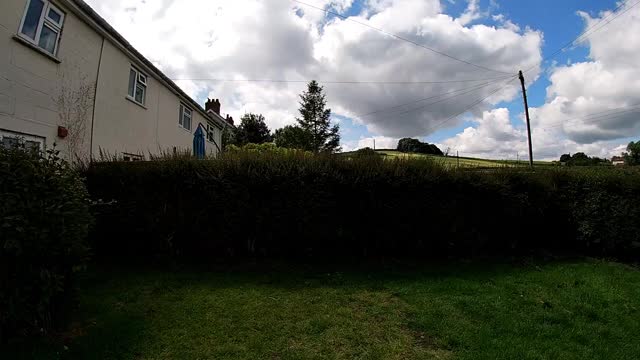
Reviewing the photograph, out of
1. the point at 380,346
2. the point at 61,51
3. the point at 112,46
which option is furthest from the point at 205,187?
Result: the point at 112,46

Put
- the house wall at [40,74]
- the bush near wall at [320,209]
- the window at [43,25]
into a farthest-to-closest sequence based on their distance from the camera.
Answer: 1. the window at [43,25]
2. the house wall at [40,74]
3. the bush near wall at [320,209]

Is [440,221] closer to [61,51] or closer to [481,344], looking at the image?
[481,344]

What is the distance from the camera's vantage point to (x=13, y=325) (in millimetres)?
3355

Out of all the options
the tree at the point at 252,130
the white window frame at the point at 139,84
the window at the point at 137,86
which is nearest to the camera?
the white window frame at the point at 139,84

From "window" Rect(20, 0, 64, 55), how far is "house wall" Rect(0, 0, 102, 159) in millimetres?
158

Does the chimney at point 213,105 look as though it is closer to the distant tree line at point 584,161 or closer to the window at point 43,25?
the window at point 43,25

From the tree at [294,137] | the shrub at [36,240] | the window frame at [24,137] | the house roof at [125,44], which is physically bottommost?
the shrub at [36,240]

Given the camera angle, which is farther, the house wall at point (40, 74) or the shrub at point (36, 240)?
the house wall at point (40, 74)

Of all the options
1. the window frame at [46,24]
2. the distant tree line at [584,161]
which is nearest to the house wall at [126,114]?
the window frame at [46,24]

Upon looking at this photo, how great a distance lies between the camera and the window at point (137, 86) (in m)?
12.3

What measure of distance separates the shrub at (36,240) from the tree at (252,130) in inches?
1616

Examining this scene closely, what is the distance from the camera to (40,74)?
25.6 ft

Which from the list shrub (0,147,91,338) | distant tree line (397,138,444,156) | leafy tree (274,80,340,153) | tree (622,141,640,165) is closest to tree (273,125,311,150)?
leafy tree (274,80,340,153)

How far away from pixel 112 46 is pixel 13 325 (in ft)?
33.1
